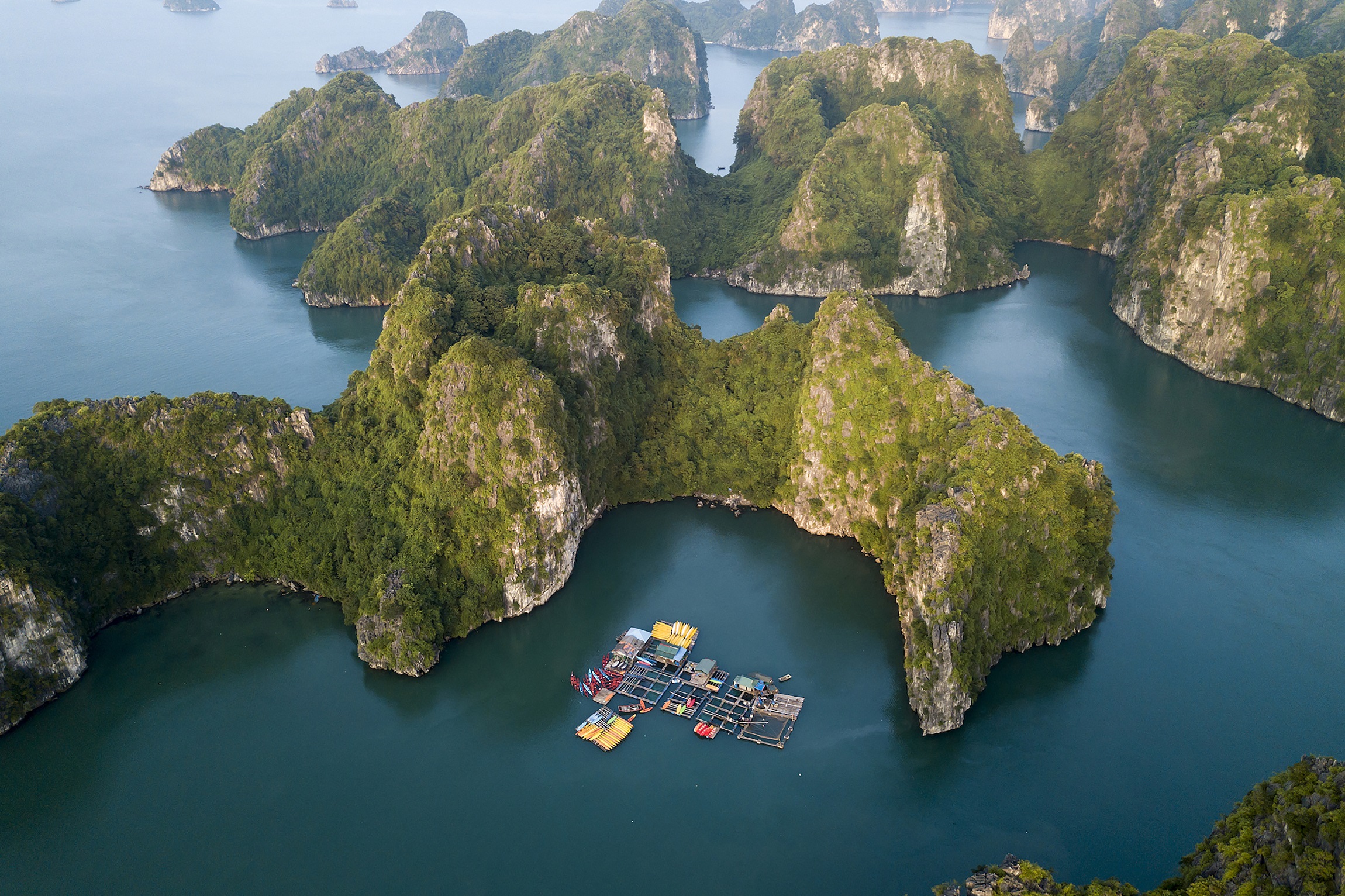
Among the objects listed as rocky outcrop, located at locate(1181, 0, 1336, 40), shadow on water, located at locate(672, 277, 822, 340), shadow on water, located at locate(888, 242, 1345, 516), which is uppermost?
rocky outcrop, located at locate(1181, 0, 1336, 40)

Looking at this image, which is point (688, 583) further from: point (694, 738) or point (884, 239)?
point (884, 239)

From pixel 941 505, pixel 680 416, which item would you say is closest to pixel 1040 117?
pixel 680 416

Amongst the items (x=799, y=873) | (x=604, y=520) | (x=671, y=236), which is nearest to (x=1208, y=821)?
(x=799, y=873)

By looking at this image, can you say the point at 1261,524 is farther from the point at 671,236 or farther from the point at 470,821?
the point at 671,236

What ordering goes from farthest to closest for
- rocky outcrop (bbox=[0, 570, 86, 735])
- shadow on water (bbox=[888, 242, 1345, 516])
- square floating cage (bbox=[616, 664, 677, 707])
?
1. shadow on water (bbox=[888, 242, 1345, 516])
2. square floating cage (bbox=[616, 664, 677, 707])
3. rocky outcrop (bbox=[0, 570, 86, 735])

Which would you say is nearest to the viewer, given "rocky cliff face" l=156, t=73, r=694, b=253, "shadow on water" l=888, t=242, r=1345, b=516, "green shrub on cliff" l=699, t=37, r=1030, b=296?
"shadow on water" l=888, t=242, r=1345, b=516

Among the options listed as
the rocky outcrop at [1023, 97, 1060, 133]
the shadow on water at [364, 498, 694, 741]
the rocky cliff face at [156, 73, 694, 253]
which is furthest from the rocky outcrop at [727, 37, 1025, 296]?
the shadow on water at [364, 498, 694, 741]

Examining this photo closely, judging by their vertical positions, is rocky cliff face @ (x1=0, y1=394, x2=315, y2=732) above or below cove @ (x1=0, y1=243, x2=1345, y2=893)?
above

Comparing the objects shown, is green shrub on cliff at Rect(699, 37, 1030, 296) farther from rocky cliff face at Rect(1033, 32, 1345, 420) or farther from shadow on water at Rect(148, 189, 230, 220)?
shadow on water at Rect(148, 189, 230, 220)

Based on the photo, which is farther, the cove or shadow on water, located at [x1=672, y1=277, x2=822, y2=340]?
shadow on water, located at [x1=672, y1=277, x2=822, y2=340]
